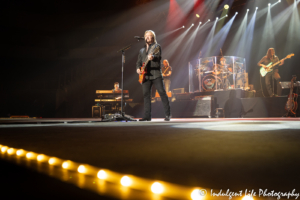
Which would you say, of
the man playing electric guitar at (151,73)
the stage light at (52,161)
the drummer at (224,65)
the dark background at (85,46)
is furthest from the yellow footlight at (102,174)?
the dark background at (85,46)

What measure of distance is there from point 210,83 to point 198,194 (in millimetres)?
7222

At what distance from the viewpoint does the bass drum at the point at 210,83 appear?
7287mm

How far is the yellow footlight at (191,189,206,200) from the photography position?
1.62ft

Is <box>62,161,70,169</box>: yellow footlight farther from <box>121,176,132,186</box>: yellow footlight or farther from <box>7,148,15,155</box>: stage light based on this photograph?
<box>7,148,15,155</box>: stage light

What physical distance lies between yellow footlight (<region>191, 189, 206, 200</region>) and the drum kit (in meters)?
7.05

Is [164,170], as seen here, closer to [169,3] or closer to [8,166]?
[8,166]

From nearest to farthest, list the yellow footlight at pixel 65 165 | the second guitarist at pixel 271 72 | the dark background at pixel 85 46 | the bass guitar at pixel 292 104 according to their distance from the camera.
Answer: the yellow footlight at pixel 65 165
the bass guitar at pixel 292 104
the second guitarist at pixel 271 72
the dark background at pixel 85 46

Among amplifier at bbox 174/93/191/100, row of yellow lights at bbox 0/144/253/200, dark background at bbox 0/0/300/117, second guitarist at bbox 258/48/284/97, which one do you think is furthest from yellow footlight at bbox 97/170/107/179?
dark background at bbox 0/0/300/117

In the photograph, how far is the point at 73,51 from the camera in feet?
33.0

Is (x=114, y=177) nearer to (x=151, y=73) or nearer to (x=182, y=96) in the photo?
(x=151, y=73)

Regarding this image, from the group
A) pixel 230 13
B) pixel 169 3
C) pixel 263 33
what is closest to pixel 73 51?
pixel 169 3

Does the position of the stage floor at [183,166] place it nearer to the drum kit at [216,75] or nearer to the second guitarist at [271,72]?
the drum kit at [216,75]

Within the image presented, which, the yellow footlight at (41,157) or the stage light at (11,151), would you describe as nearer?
the yellow footlight at (41,157)

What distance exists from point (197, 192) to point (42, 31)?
1096cm
